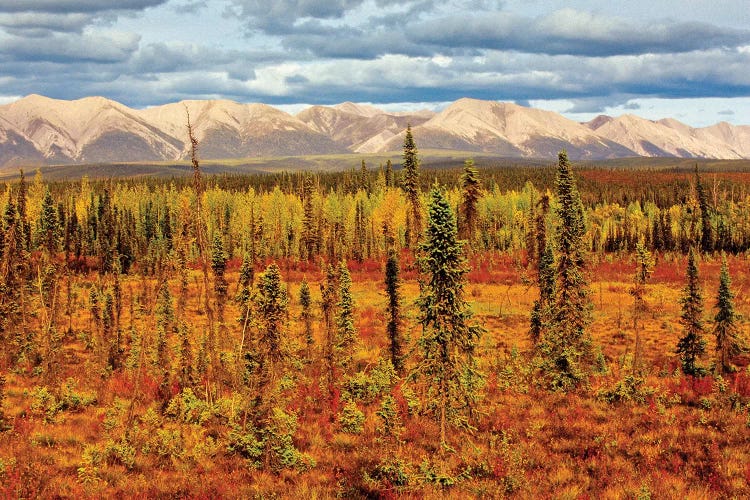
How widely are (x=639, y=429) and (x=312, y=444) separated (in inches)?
407

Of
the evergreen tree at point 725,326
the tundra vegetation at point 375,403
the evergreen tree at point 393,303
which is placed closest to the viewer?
the tundra vegetation at point 375,403

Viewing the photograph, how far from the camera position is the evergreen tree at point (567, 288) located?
25.2 metres

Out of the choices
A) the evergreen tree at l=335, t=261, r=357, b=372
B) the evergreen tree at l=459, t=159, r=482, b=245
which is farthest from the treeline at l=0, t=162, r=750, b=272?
the evergreen tree at l=335, t=261, r=357, b=372

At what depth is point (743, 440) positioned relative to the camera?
15.5 m

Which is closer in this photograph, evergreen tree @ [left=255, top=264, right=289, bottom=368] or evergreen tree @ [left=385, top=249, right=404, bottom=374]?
evergreen tree @ [left=255, top=264, right=289, bottom=368]

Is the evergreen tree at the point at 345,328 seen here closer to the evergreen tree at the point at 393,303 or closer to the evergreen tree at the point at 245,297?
the evergreen tree at the point at 393,303

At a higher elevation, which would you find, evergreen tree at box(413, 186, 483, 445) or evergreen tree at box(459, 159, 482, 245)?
evergreen tree at box(459, 159, 482, 245)

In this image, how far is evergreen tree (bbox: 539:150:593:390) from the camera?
2516cm

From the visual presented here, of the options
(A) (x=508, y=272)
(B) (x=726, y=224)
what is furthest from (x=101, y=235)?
(B) (x=726, y=224)

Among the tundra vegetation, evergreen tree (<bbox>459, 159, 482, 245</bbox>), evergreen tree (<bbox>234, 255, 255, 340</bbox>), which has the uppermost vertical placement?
evergreen tree (<bbox>459, 159, 482, 245</bbox>)

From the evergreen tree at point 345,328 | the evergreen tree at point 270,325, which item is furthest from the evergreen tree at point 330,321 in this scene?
the evergreen tree at point 270,325

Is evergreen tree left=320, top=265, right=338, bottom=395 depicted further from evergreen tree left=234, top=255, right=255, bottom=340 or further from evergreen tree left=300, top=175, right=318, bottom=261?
evergreen tree left=300, top=175, right=318, bottom=261

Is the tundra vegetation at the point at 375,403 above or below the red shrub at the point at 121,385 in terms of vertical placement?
above

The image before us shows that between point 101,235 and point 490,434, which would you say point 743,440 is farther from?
point 101,235
